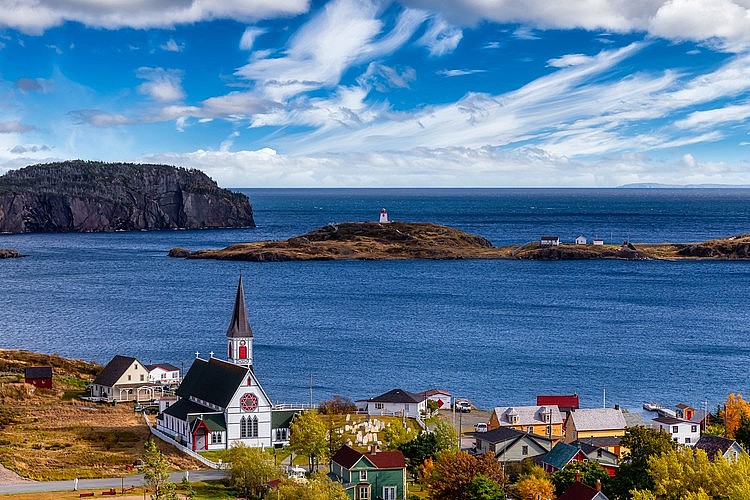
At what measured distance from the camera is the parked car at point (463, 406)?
73325 millimetres

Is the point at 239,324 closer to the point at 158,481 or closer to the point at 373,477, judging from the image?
the point at 373,477

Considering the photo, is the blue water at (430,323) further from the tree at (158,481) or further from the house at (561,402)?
the tree at (158,481)

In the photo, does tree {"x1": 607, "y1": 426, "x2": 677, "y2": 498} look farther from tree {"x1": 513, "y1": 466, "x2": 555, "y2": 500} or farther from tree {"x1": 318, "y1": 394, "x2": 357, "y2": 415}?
tree {"x1": 318, "y1": 394, "x2": 357, "y2": 415}

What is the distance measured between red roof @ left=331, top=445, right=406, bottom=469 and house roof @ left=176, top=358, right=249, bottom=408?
1294cm

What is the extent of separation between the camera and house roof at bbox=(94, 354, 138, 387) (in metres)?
74.9

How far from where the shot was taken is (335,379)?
8556 centimetres

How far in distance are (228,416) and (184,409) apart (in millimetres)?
3950

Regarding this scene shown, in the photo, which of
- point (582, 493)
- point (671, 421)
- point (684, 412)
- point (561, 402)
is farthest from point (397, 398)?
point (582, 493)

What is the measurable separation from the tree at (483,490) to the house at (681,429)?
20.2 metres

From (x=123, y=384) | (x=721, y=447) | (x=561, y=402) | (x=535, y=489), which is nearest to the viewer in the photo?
(x=535, y=489)

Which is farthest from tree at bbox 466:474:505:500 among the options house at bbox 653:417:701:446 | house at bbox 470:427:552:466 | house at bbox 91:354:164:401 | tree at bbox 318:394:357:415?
house at bbox 91:354:164:401

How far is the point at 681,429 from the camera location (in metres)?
62.9

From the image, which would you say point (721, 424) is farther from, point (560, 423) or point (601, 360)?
point (601, 360)

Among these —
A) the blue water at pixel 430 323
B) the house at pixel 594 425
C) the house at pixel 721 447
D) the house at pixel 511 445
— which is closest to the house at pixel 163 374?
the blue water at pixel 430 323
